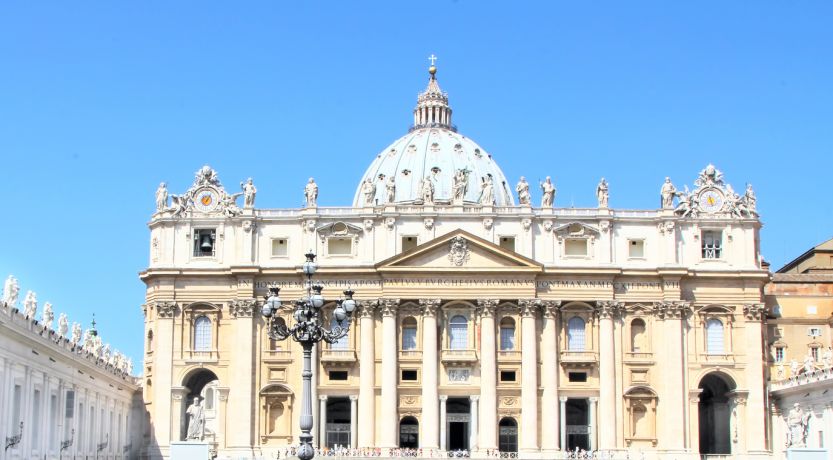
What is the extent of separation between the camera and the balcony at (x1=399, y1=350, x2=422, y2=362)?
316 ft

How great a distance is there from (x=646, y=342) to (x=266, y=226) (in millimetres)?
27377

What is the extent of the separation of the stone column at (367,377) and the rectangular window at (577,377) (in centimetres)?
1332

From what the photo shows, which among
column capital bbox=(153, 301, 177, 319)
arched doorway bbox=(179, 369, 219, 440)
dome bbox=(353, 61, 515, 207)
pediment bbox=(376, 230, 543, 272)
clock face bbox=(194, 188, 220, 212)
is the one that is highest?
dome bbox=(353, 61, 515, 207)

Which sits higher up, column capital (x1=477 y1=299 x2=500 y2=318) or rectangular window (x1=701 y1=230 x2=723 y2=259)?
rectangular window (x1=701 y1=230 x2=723 y2=259)

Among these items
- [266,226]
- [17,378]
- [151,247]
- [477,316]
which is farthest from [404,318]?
[17,378]

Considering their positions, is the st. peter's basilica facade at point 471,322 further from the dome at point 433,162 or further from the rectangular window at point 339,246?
the dome at point 433,162

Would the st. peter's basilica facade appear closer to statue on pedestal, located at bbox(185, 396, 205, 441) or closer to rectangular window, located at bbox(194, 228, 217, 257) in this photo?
rectangular window, located at bbox(194, 228, 217, 257)

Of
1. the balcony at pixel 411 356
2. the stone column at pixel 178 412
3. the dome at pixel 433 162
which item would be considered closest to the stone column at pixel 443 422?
the balcony at pixel 411 356

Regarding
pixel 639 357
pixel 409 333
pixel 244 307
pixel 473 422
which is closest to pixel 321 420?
pixel 409 333

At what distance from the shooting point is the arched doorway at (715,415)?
99.1 meters

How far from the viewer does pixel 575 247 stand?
323 ft

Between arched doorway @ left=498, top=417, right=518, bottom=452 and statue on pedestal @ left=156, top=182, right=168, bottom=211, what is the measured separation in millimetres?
27826

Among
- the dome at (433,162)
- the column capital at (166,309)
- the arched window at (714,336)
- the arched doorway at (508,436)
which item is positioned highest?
the dome at (433,162)

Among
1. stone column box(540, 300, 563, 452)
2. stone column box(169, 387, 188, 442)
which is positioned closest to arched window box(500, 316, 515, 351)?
stone column box(540, 300, 563, 452)
